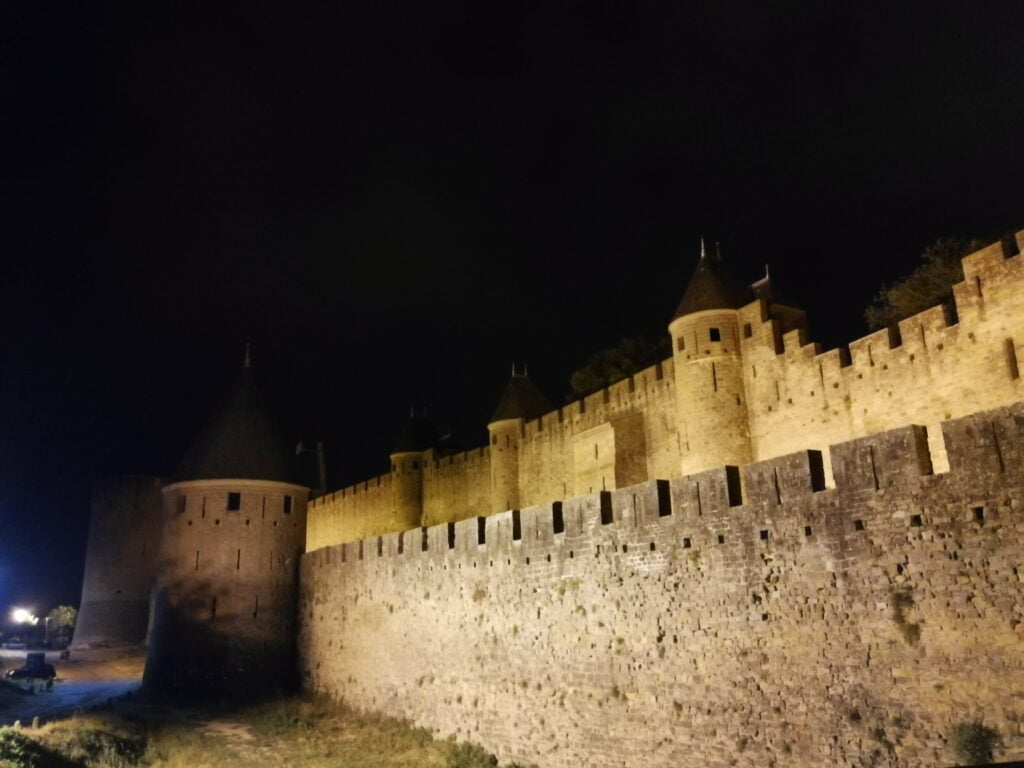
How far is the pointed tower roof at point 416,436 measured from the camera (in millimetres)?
34406

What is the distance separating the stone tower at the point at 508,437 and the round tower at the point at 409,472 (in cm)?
509

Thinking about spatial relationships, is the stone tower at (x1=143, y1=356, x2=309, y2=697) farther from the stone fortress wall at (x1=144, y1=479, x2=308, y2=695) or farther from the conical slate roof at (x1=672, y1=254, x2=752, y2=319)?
the conical slate roof at (x1=672, y1=254, x2=752, y2=319)

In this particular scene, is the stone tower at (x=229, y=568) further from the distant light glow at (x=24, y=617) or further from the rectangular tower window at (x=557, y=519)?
the distant light glow at (x=24, y=617)

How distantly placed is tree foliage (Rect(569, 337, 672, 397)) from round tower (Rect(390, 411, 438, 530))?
258 inches

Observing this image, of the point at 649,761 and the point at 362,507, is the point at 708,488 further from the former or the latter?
the point at 362,507

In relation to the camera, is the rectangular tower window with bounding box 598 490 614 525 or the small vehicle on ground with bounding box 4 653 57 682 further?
the small vehicle on ground with bounding box 4 653 57 682

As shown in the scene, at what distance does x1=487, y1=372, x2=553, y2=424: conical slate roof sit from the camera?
29.4 m

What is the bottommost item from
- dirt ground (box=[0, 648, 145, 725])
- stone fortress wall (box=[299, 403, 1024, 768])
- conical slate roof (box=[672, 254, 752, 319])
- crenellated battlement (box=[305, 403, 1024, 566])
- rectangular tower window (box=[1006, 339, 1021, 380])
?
dirt ground (box=[0, 648, 145, 725])

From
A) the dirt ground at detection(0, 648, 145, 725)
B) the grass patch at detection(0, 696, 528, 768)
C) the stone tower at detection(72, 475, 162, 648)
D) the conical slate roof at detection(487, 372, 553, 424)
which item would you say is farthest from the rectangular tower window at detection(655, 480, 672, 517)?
the stone tower at detection(72, 475, 162, 648)

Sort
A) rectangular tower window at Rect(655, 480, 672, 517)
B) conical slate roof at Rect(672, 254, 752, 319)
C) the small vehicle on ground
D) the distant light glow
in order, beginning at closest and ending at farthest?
rectangular tower window at Rect(655, 480, 672, 517) < conical slate roof at Rect(672, 254, 752, 319) < the small vehicle on ground < the distant light glow

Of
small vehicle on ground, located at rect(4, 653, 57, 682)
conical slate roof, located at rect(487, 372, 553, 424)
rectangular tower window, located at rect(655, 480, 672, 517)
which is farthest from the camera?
conical slate roof, located at rect(487, 372, 553, 424)

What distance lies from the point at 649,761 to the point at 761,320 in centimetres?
1313

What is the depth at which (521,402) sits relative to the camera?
29.7 metres

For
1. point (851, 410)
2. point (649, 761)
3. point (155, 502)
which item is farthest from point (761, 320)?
point (155, 502)
